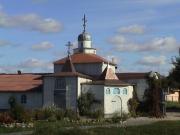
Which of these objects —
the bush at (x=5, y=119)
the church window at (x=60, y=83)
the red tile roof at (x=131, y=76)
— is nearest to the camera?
the bush at (x=5, y=119)

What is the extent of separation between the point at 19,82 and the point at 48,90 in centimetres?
820

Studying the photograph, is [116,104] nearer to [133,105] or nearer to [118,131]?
[133,105]

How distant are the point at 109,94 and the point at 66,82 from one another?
5.03 metres

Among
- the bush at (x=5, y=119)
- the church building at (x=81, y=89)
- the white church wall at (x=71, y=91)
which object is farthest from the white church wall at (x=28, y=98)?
the bush at (x=5, y=119)

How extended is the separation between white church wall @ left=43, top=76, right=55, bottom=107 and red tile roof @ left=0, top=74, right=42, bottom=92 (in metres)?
4.02

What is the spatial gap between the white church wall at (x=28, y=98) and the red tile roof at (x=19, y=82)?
515 mm

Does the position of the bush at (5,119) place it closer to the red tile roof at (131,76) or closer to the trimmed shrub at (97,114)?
the trimmed shrub at (97,114)

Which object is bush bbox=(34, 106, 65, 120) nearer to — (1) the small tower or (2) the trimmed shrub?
(2) the trimmed shrub

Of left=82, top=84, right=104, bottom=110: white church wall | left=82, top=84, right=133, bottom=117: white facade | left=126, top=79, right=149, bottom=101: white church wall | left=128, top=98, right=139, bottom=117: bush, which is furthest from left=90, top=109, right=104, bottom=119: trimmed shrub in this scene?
left=126, top=79, right=149, bottom=101: white church wall

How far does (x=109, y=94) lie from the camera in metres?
63.2

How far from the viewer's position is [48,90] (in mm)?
64250

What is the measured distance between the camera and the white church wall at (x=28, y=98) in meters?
66.9

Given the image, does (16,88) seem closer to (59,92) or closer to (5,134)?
(59,92)

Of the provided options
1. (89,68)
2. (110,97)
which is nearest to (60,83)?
(110,97)
